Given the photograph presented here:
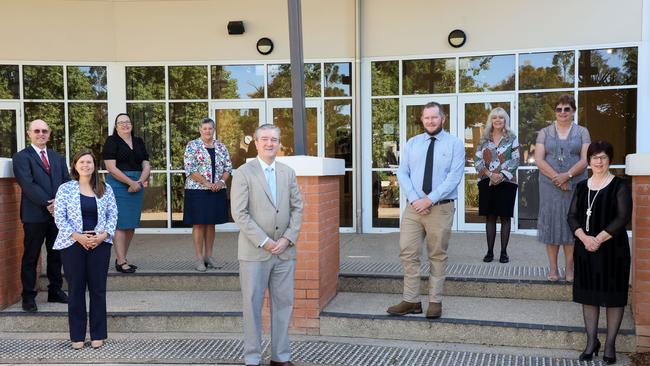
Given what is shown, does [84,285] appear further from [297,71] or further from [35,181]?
[297,71]

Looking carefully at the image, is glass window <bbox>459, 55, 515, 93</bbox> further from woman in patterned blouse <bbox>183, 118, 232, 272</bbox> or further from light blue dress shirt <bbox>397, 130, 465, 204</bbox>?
light blue dress shirt <bbox>397, 130, 465, 204</bbox>

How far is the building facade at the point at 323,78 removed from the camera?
10.2m

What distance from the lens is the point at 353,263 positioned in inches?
290

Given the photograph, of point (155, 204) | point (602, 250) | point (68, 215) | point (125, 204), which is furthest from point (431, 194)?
point (155, 204)

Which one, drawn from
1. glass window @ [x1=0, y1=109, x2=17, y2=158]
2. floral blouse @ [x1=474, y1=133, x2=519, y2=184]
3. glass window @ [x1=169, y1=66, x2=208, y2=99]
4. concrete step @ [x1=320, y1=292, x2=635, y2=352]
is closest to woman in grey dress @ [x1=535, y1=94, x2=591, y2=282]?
concrete step @ [x1=320, y1=292, x2=635, y2=352]

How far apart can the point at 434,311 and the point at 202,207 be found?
2.95 metres

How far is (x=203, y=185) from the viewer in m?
6.83

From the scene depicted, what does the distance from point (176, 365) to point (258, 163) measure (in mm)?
1847

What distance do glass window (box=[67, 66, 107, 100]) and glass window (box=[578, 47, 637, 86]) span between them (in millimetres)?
8624

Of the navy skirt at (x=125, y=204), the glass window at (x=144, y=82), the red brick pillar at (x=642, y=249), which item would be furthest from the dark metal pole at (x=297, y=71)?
the glass window at (x=144, y=82)

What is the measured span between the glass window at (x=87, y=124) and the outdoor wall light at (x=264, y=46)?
3.16 metres

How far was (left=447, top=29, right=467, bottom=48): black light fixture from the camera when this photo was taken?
10419 millimetres

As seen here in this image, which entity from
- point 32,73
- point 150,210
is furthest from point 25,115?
point 150,210

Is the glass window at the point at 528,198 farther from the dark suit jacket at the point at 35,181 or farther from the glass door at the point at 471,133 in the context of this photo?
the dark suit jacket at the point at 35,181
